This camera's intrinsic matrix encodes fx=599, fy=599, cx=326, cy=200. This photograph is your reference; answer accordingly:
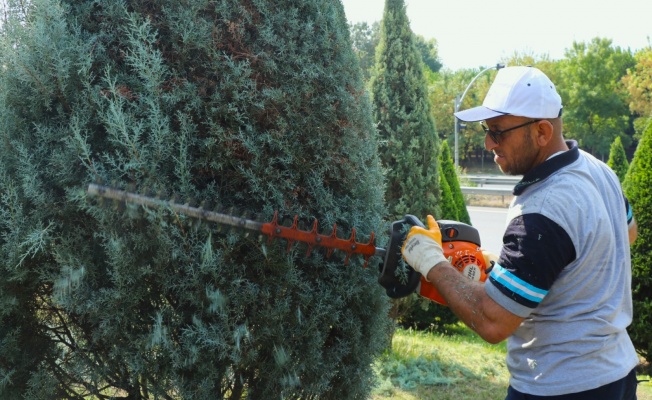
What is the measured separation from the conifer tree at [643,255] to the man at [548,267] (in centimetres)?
419

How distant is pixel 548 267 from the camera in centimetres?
227

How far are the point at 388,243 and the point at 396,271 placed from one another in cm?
13

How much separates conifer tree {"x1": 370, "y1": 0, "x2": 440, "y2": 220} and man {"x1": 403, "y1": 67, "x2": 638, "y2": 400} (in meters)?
4.28

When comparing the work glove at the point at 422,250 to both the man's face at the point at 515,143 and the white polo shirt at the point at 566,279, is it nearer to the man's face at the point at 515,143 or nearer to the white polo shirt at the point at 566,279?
the white polo shirt at the point at 566,279

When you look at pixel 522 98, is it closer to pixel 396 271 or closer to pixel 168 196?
pixel 396 271

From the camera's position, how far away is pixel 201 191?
2.49 metres

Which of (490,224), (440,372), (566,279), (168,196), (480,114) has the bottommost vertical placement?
(490,224)

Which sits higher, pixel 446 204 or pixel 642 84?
pixel 446 204

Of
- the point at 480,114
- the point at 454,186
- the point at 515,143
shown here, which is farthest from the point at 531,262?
the point at 454,186

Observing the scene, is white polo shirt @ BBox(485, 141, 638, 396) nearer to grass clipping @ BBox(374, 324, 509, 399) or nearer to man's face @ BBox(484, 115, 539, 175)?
man's face @ BBox(484, 115, 539, 175)

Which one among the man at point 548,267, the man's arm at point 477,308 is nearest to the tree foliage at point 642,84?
the man at point 548,267

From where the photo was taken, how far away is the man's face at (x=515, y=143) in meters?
2.61

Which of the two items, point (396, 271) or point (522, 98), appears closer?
point (522, 98)

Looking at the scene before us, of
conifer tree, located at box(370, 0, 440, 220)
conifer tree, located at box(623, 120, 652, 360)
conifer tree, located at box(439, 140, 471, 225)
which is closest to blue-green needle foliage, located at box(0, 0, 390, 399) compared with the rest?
conifer tree, located at box(370, 0, 440, 220)
